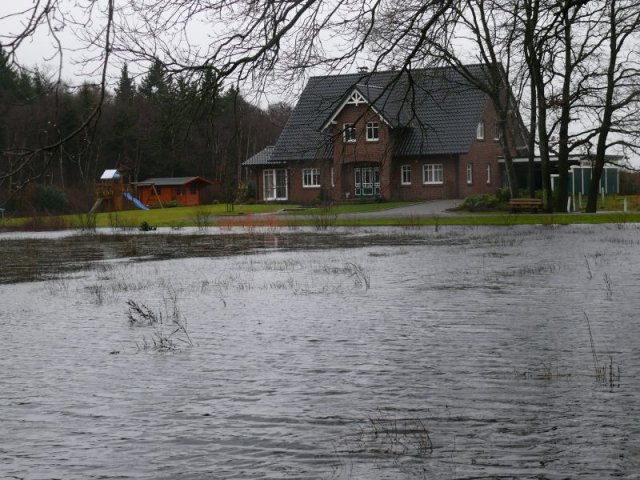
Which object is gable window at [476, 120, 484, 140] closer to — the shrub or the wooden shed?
the shrub

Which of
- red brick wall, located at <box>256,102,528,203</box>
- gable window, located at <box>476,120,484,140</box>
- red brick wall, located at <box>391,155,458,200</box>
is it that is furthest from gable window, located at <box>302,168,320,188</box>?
gable window, located at <box>476,120,484,140</box>

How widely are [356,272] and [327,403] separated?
11244 mm

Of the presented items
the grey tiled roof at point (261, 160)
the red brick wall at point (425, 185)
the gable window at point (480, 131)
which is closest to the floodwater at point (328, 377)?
the red brick wall at point (425, 185)

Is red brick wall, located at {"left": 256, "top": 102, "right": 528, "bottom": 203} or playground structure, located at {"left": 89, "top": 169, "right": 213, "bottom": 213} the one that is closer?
red brick wall, located at {"left": 256, "top": 102, "right": 528, "bottom": 203}

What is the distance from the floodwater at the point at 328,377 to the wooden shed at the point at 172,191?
6748 centimetres

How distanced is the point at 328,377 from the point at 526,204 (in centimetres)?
4087

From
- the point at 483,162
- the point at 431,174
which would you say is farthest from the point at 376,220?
the point at 483,162

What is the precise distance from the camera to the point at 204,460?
6.84 m

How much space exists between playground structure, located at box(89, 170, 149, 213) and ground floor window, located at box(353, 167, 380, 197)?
18.1 meters

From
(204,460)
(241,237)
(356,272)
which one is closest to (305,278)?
(356,272)

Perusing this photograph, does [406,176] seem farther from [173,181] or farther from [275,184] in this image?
[173,181]

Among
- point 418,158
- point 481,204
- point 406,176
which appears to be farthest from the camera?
point 418,158

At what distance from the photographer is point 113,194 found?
74.3 m

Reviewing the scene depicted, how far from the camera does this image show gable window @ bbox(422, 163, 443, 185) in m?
65.8
